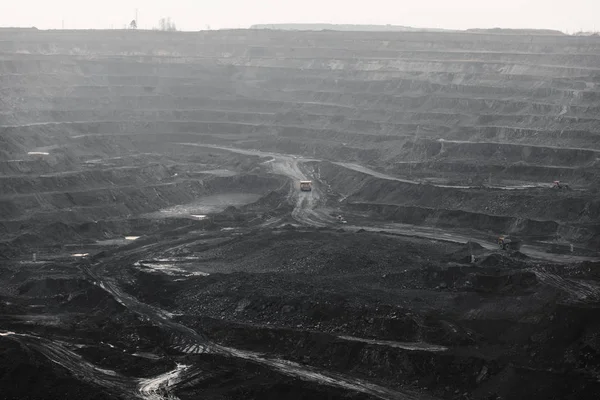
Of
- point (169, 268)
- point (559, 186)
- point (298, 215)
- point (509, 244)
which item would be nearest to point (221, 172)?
point (298, 215)

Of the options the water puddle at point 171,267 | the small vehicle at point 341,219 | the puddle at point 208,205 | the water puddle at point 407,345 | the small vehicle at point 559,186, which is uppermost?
the small vehicle at point 559,186

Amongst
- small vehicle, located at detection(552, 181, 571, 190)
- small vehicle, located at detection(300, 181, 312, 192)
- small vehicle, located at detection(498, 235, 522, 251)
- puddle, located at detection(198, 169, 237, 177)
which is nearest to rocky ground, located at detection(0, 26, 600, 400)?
puddle, located at detection(198, 169, 237, 177)

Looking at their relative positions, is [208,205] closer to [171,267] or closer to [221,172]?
[221,172]

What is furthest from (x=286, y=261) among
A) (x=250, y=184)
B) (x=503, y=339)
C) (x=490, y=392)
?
(x=250, y=184)

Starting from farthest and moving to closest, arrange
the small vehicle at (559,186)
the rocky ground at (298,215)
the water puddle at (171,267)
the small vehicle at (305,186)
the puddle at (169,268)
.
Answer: the small vehicle at (305,186) → the small vehicle at (559,186) → the water puddle at (171,267) → the puddle at (169,268) → the rocky ground at (298,215)

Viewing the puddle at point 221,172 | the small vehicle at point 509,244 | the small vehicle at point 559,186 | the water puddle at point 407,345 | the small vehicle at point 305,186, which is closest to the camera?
the water puddle at point 407,345

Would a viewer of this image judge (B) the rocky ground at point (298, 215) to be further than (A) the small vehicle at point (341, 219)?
No

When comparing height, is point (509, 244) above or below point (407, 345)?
above

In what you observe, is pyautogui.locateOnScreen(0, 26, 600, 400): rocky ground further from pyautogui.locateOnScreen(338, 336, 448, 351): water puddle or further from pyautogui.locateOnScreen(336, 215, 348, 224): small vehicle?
pyautogui.locateOnScreen(336, 215, 348, 224): small vehicle

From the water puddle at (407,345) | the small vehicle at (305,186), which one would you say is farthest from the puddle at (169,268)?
the small vehicle at (305,186)

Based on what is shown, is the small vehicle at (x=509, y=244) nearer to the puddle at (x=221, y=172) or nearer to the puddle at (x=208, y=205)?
the puddle at (x=208, y=205)
